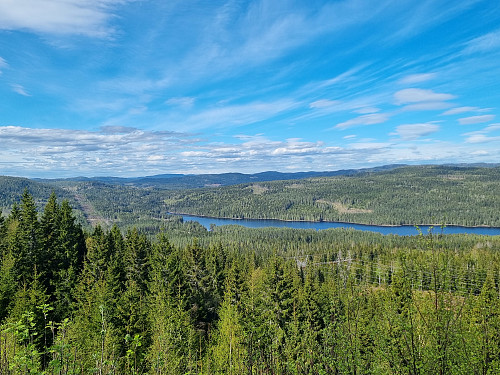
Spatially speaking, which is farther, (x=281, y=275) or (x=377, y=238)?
(x=377, y=238)

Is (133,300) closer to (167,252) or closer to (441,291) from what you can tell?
(167,252)

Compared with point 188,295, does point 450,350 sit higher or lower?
higher

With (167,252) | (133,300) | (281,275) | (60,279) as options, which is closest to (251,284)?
(281,275)

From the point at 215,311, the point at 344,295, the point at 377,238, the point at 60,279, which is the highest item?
the point at 344,295

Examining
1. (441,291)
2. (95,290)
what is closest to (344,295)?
(441,291)

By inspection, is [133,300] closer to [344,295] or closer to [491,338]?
[344,295]

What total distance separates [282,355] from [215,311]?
36.6 meters

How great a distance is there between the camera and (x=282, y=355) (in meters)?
11.8

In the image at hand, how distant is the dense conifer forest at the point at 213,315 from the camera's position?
838 cm

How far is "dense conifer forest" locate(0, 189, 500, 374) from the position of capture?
8383 mm

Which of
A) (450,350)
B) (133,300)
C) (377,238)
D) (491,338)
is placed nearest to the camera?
(450,350)

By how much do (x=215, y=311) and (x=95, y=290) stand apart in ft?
67.0

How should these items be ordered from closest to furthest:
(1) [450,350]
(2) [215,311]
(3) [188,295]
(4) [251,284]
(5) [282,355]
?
(1) [450,350]
(5) [282,355]
(3) [188,295]
(4) [251,284]
(2) [215,311]

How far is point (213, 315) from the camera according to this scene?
4531 cm
